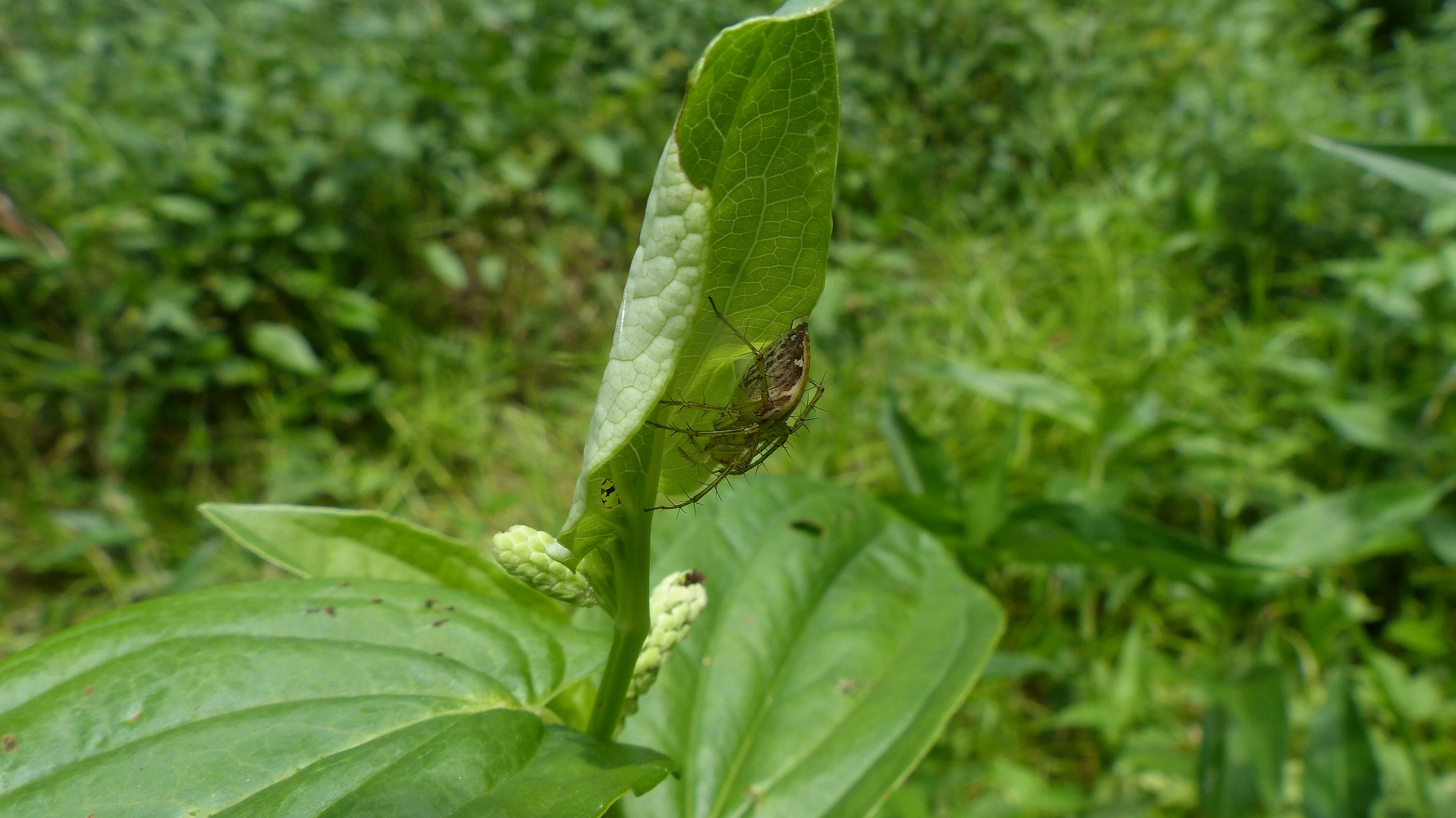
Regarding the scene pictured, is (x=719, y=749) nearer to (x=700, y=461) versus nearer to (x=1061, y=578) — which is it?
(x=700, y=461)

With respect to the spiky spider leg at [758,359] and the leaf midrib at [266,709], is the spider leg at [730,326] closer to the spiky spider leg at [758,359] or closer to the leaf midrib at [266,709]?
the spiky spider leg at [758,359]

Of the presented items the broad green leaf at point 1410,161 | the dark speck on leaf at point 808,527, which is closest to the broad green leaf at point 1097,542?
the dark speck on leaf at point 808,527

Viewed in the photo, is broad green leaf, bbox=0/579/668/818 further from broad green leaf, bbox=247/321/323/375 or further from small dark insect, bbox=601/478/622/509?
broad green leaf, bbox=247/321/323/375

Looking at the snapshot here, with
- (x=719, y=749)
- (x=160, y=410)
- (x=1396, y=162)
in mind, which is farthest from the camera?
(x=160, y=410)

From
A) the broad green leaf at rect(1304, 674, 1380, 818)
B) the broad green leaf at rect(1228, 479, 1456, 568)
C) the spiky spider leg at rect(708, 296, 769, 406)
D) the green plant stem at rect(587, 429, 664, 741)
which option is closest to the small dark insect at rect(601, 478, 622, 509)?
the green plant stem at rect(587, 429, 664, 741)

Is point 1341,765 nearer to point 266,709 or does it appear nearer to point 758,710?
point 758,710

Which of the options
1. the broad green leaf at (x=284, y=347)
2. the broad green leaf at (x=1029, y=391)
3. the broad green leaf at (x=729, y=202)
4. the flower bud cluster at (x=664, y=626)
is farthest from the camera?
the broad green leaf at (x=284, y=347)

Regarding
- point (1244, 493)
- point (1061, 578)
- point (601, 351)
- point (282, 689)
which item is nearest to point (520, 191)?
point (601, 351)
